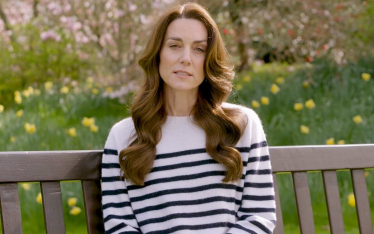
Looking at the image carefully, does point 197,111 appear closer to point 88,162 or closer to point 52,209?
point 88,162

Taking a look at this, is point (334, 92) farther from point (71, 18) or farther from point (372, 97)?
point (71, 18)

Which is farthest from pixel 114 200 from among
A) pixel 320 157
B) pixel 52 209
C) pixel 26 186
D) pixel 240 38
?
pixel 240 38

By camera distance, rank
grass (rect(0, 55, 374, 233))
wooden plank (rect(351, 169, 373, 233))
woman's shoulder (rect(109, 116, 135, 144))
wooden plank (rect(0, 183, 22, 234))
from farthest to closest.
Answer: grass (rect(0, 55, 374, 233))
wooden plank (rect(351, 169, 373, 233))
woman's shoulder (rect(109, 116, 135, 144))
wooden plank (rect(0, 183, 22, 234))

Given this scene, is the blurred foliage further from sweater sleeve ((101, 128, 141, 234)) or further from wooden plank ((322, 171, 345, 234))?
sweater sleeve ((101, 128, 141, 234))

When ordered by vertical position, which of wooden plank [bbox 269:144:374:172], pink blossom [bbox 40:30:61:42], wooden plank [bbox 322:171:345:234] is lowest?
wooden plank [bbox 322:171:345:234]

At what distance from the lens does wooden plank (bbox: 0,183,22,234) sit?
1.97 m

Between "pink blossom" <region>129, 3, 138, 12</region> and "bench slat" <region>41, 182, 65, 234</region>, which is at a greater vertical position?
"pink blossom" <region>129, 3, 138, 12</region>

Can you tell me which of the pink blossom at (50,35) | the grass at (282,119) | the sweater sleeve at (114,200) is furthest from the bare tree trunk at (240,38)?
the sweater sleeve at (114,200)

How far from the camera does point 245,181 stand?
219 cm

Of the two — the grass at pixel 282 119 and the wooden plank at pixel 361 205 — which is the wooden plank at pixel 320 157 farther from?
the grass at pixel 282 119

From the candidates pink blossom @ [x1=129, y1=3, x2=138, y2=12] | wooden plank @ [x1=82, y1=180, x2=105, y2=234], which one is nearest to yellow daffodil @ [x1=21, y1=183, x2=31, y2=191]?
wooden plank @ [x1=82, y1=180, x2=105, y2=234]

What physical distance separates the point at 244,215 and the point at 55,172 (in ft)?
2.21

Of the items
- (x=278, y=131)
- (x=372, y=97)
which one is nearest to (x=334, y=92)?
(x=372, y=97)

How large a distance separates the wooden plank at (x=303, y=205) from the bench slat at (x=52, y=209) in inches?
37.6
